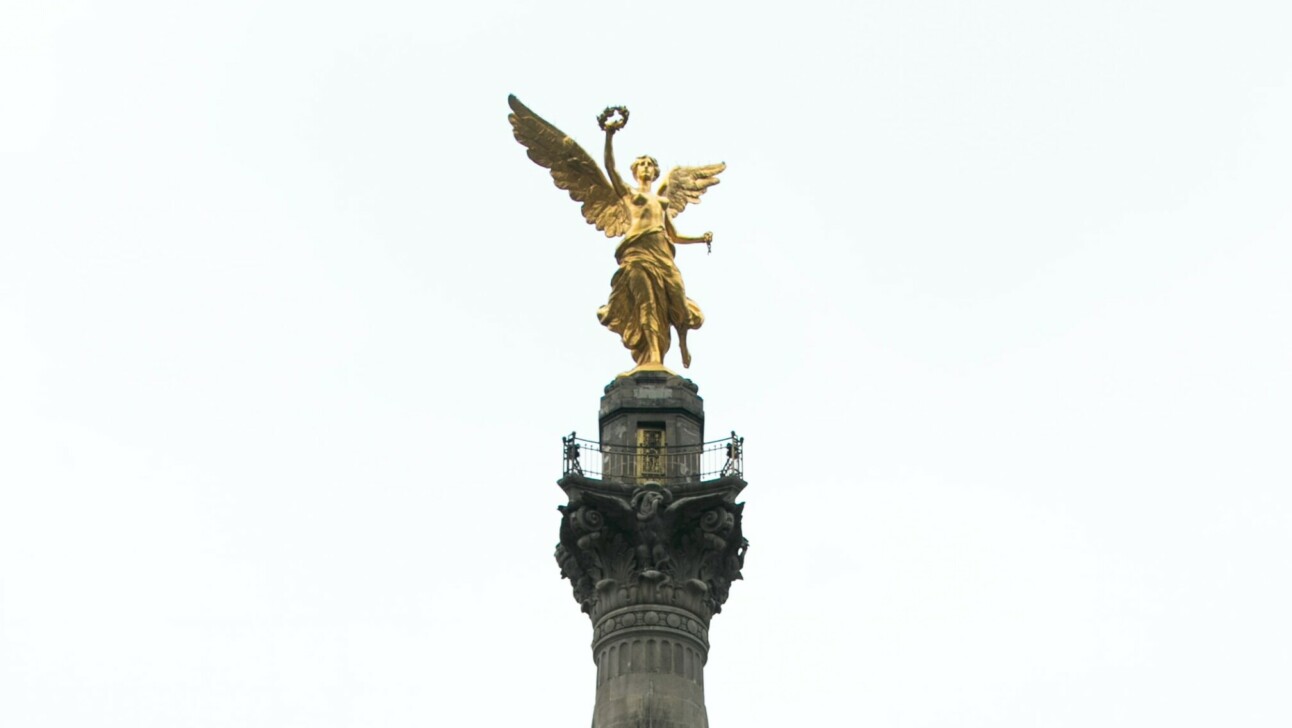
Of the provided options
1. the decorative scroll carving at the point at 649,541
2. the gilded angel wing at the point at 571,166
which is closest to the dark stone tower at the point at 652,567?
the decorative scroll carving at the point at 649,541

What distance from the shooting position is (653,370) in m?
47.8

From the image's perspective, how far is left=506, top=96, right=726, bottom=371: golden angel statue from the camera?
48406mm

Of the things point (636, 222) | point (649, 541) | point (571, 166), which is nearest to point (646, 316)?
point (636, 222)

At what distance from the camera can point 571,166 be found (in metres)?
49.9

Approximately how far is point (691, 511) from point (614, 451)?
214 cm

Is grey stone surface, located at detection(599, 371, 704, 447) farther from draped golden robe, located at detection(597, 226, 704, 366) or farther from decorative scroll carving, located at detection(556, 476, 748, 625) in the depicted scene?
decorative scroll carving, located at detection(556, 476, 748, 625)

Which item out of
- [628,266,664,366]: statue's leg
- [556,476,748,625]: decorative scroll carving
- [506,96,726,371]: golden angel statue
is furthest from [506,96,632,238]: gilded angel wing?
[556,476,748,625]: decorative scroll carving

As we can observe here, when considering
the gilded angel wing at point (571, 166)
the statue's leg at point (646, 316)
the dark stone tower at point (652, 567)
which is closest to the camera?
the dark stone tower at point (652, 567)

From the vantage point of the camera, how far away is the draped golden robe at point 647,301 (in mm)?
48312

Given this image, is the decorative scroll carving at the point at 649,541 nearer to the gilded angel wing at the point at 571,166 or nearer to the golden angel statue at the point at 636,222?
the golden angel statue at the point at 636,222

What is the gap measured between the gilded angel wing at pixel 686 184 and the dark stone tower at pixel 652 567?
6043 millimetres

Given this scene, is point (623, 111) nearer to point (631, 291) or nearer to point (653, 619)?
point (631, 291)

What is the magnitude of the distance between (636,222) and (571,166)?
1.88 m

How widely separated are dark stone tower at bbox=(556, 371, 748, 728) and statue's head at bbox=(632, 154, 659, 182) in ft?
20.3
